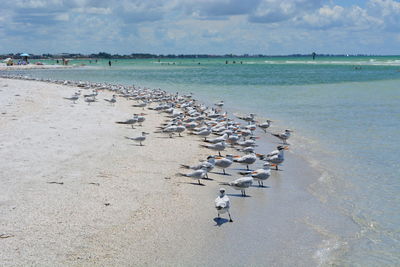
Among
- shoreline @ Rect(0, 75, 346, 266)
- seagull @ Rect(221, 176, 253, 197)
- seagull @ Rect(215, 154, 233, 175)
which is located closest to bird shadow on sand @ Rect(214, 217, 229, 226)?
shoreline @ Rect(0, 75, 346, 266)

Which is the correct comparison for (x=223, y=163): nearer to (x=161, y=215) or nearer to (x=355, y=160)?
(x=161, y=215)

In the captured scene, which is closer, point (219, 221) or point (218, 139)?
point (219, 221)

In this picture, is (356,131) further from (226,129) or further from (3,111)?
(3,111)

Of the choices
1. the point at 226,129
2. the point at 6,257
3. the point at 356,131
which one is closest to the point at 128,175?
the point at 6,257

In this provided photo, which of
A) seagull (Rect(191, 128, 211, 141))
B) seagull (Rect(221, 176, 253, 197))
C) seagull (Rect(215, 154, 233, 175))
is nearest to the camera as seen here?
seagull (Rect(221, 176, 253, 197))

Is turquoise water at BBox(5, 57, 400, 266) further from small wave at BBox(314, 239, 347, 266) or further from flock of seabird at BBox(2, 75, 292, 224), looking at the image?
flock of seabird at BBox(2, 75, 292, 224)

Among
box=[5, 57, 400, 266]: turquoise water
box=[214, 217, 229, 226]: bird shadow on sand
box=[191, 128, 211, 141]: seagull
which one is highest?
box=[191, 128, 211, 141]: seagull

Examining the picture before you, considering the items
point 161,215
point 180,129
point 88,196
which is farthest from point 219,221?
point 180,129

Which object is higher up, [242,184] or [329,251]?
[242,184]

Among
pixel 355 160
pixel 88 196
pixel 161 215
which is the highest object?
pixel 88 196

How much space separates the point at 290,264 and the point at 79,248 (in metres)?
3.40

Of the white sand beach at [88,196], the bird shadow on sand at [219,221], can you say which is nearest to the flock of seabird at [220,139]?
the bird shadow on sand at [219,221]

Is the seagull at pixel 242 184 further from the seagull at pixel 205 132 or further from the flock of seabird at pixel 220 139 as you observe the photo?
the seagull at pixel 205 132

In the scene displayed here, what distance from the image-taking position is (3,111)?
18.3 meters
